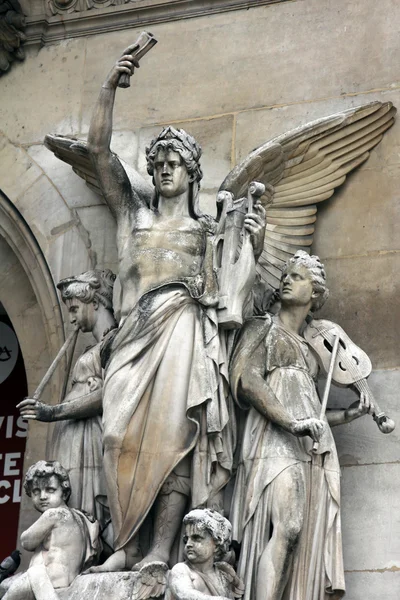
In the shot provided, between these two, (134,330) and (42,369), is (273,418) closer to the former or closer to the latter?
(134,330)

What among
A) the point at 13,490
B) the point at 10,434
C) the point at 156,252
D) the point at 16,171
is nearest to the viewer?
the point at 156,252

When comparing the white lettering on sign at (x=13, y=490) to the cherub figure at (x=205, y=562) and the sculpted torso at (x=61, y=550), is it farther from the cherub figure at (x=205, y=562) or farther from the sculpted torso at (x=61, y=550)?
the cherub figure at (x=205, y=562)

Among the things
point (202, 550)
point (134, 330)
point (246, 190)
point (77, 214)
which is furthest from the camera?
point (77, 214)

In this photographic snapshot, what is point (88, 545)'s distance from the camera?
11805mm

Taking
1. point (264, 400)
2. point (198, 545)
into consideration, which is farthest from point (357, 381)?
point (198, 545)

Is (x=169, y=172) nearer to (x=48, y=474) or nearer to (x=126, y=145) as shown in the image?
(x=126, y=145)

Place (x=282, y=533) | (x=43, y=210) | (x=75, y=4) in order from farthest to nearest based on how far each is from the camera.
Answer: (x=75, y=4), (x=43, y=210), (x=282, y=533)

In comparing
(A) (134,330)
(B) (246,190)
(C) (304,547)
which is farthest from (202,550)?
(B) (246,190)

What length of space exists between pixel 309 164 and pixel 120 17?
210 cm

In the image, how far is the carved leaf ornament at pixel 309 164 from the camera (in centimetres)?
1300

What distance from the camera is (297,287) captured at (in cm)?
1228

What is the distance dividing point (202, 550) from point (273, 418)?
3.39 ft

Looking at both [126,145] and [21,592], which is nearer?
[21,592]

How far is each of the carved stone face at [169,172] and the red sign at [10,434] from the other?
9.77ft
